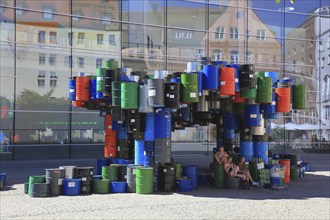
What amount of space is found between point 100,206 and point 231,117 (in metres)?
8.21

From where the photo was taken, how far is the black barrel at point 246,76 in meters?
14.2

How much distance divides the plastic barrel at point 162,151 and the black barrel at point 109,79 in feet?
7.53

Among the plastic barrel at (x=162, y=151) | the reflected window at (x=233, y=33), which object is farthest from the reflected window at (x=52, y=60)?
the plastic barrel at (x=162, y=151)

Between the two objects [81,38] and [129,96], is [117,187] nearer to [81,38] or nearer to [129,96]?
[129,96]

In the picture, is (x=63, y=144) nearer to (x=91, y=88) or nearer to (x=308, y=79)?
(x=91, y=88)

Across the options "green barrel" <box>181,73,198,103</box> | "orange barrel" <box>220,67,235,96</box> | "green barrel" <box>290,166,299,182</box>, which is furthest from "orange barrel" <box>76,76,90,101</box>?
"green barrel" <box>290,166,299,182</box>

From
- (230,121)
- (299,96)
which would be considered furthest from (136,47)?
(299,96)

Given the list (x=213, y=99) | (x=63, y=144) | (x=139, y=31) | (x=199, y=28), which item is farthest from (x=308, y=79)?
(x=213, y=99)

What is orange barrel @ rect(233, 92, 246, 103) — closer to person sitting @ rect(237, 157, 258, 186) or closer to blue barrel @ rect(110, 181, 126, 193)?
person sitting @ rect(237, 157, 258, 186)

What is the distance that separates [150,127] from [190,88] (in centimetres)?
163

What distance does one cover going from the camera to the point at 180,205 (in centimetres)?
1091

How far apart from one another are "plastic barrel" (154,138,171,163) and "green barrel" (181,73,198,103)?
4.42 ft

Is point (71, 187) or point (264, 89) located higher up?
point (264, 89)

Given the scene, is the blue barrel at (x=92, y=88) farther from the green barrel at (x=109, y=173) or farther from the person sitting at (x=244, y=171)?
the person sitting at (x=244, y=171)
